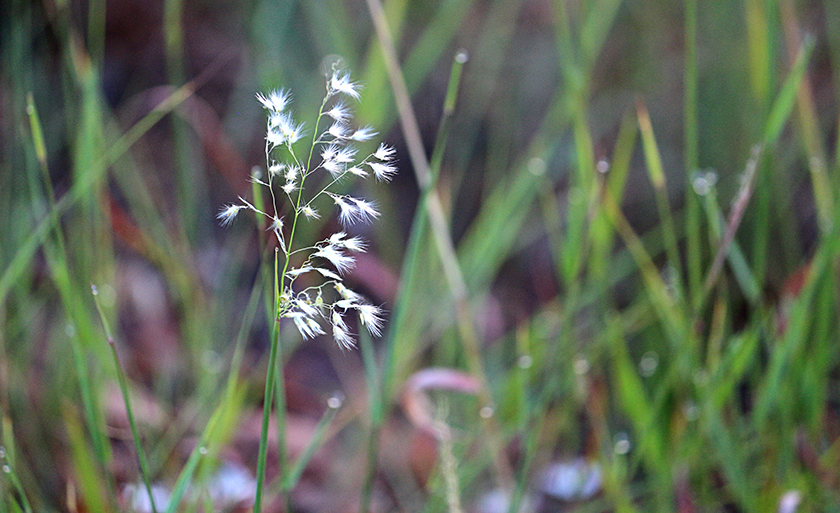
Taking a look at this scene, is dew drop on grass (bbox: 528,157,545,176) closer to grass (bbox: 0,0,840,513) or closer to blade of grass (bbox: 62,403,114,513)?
grass (bbox: 0,0,840,513)

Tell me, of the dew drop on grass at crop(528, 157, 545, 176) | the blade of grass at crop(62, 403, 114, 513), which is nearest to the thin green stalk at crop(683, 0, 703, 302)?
the dew drop on grass at crop(528, 157, 545, 176)

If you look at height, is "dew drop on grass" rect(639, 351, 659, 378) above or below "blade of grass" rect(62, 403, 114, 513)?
above

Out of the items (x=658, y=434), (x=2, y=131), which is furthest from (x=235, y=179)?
(x=658, y=434)

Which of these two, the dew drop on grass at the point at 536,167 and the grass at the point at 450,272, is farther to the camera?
the dew drop on grass at the point at 536,167

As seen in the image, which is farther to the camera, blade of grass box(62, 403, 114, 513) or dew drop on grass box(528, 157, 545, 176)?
dew drop on grass box(528, 157, 545, 176)

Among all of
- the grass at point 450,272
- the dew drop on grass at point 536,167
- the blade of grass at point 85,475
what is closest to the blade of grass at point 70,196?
the grass at point 450,272

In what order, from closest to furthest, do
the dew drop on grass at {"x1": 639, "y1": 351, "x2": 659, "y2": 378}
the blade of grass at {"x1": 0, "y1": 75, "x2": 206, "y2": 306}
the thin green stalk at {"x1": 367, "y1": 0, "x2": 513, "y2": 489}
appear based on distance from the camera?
the blade of grass at {"x1": 0, "y1": 75, "x2": 206, "y2": 306} → the thin green stalk at {"x1": 367, "y1": 0, "x2": 513, "y2": 489} → the dew drop on grass at {"x1": 639, "y1": 351, "x2": 659, "y2": 378}

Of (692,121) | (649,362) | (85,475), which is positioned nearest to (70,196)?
(85,475)

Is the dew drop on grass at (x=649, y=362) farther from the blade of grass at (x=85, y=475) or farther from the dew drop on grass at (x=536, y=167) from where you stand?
the blade of grass at (x=85, y=475)

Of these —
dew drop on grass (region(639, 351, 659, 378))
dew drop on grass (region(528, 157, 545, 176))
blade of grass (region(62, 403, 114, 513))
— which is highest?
dew drop on grass (region(528, 157, 545, 176))

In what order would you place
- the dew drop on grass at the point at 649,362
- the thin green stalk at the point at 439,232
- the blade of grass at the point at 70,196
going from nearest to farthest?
the blade of grass at the point at 70,196 < the thin green stalk at the point at 439,232 < the dew drop on grass at the point at 649,362
